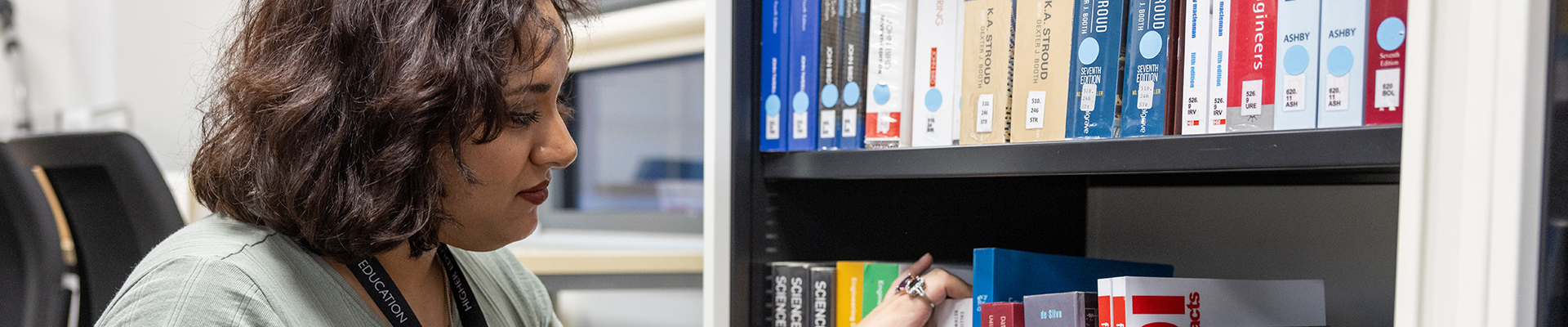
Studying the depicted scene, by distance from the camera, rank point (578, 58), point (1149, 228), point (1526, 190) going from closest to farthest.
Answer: point (1526, 190), point (1149, 228), point (578, 58)

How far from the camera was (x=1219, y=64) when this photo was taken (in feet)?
2.15

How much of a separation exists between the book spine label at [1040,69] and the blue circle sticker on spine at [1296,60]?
0.49ft

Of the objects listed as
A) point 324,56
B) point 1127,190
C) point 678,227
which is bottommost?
point 678,227

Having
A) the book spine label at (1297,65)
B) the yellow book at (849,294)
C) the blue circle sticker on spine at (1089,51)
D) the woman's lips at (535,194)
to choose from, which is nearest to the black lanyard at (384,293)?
the woman's lips at (535,194)

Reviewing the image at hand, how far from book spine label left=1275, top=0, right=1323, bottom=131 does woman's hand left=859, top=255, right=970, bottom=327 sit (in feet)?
1.06

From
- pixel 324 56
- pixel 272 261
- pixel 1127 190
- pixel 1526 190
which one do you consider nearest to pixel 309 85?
pixel 324 56

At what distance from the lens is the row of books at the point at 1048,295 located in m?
0.72

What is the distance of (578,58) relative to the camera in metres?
2.59

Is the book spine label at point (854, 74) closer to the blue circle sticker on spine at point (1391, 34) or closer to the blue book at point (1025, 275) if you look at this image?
the blue book at point (1025, 275)

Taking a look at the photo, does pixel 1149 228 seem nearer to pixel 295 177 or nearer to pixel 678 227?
pixel 295 177

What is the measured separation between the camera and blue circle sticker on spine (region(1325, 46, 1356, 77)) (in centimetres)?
60

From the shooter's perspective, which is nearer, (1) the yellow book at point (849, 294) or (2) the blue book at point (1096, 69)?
(2) the blue book at point (1096, 69)

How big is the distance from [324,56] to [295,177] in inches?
3.8

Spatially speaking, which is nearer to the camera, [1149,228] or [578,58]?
[1149,228]
